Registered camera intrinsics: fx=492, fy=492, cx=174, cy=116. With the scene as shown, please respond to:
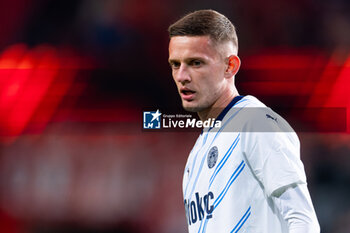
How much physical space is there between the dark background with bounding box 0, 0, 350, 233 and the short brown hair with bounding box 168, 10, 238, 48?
2063 millimetres

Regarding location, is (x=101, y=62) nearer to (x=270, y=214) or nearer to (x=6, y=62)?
(x=6, y=62)

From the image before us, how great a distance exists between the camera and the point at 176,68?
173 centimetres

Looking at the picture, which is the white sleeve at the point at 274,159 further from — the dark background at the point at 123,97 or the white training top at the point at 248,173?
the dark background at the point at 123,97

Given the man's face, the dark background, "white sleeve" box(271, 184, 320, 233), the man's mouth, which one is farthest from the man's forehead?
the dark background

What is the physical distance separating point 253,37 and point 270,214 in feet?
9.03

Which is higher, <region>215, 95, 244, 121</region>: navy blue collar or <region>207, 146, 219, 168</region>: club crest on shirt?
<region>215, 95, 244, 121</region>: navy blue collar

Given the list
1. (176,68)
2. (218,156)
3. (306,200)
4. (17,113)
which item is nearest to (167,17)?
(17,113)

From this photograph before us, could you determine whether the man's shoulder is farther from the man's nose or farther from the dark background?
the dark background

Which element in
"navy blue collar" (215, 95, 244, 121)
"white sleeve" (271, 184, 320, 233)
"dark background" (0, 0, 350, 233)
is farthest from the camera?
"dark background" (0, 0, 350, 233)

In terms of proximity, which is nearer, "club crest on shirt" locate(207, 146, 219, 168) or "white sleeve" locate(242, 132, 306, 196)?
"white sleeve" locate(242, 132, 306, 196)

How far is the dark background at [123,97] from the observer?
12.5 feet

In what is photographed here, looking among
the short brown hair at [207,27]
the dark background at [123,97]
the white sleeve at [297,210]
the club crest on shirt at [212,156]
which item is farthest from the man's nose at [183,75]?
the dark background at [123,97]

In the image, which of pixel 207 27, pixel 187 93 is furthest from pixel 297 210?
pixel 207 27

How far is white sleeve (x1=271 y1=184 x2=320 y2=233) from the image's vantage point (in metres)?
1.27
